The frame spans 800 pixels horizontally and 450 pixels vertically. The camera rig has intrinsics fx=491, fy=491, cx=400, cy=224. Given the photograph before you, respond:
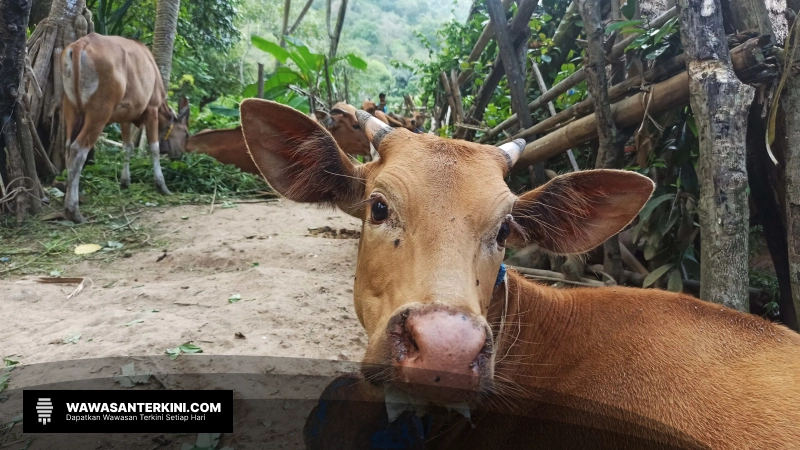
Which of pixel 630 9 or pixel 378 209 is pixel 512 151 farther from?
pixel 630 9

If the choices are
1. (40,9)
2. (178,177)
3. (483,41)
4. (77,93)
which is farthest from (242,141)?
(483,41)

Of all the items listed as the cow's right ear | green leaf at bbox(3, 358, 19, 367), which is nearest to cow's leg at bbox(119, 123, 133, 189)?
green leaf at bbox(3, 358, 19, 367)

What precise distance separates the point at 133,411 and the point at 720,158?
2.98 meters

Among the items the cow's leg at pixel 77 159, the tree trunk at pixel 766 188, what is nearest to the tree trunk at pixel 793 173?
the tree trunk at pixel 766 188

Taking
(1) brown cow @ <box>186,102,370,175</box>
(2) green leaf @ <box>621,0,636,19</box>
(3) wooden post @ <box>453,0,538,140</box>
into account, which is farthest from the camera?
(1) brown cow @ <box>186,102,370,175</box>

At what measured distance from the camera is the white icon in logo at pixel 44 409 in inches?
61.8

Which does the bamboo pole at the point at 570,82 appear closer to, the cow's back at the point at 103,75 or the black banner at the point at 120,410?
the black banner at the point at 120,410

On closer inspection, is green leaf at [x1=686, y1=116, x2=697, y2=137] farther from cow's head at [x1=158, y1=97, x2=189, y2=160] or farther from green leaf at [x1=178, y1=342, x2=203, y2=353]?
cow's head at [x1=158, y1=97, x2=189, y2=160]

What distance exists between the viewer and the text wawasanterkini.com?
1.55 metres

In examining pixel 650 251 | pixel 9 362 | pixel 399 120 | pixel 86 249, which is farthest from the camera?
pixel 399 120

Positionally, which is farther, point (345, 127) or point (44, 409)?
point (345, 127)

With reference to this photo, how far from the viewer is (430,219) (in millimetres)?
1896

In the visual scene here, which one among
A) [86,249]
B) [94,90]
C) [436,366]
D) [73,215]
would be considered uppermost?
[94,90]

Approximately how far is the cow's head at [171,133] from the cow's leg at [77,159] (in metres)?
2.79
